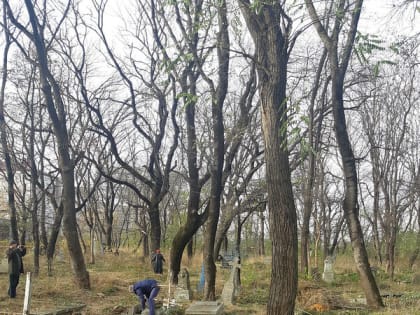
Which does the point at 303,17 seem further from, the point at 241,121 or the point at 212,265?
the point at 241,121

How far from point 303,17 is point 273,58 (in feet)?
2.64

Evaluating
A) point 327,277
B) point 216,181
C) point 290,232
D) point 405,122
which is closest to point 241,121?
point 216,181

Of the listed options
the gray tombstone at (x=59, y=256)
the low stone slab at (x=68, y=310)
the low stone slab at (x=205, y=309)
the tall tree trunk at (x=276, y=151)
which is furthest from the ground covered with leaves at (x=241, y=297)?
the gray tombstone at (x=59, y=256)

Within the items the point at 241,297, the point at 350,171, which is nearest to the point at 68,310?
the point at 241,297

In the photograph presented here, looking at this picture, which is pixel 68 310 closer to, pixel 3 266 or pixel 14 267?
pixel 14 267

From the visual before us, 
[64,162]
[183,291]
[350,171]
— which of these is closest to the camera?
[350,171]

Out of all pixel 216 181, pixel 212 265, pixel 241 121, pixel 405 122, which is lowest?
pixel 212 265

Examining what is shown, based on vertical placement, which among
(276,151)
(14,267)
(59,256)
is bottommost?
(14,267)

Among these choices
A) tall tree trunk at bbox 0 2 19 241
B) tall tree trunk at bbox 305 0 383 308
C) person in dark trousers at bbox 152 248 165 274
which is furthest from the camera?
person in dark trousers at bbox 152 248 165 274

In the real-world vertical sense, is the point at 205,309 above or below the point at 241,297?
above

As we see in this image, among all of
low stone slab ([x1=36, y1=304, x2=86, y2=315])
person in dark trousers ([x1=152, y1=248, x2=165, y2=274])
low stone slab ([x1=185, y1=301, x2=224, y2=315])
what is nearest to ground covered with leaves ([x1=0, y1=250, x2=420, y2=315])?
low stone slab ([x1=36, y1=304, x2=86, y2=315])

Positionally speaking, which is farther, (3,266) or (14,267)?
(3,266)

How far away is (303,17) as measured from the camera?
756cm

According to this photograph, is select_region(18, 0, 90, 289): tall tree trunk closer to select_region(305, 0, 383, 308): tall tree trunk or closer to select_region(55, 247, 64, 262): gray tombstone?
select_region(305, 0, 383, 308): tall tree trunk
